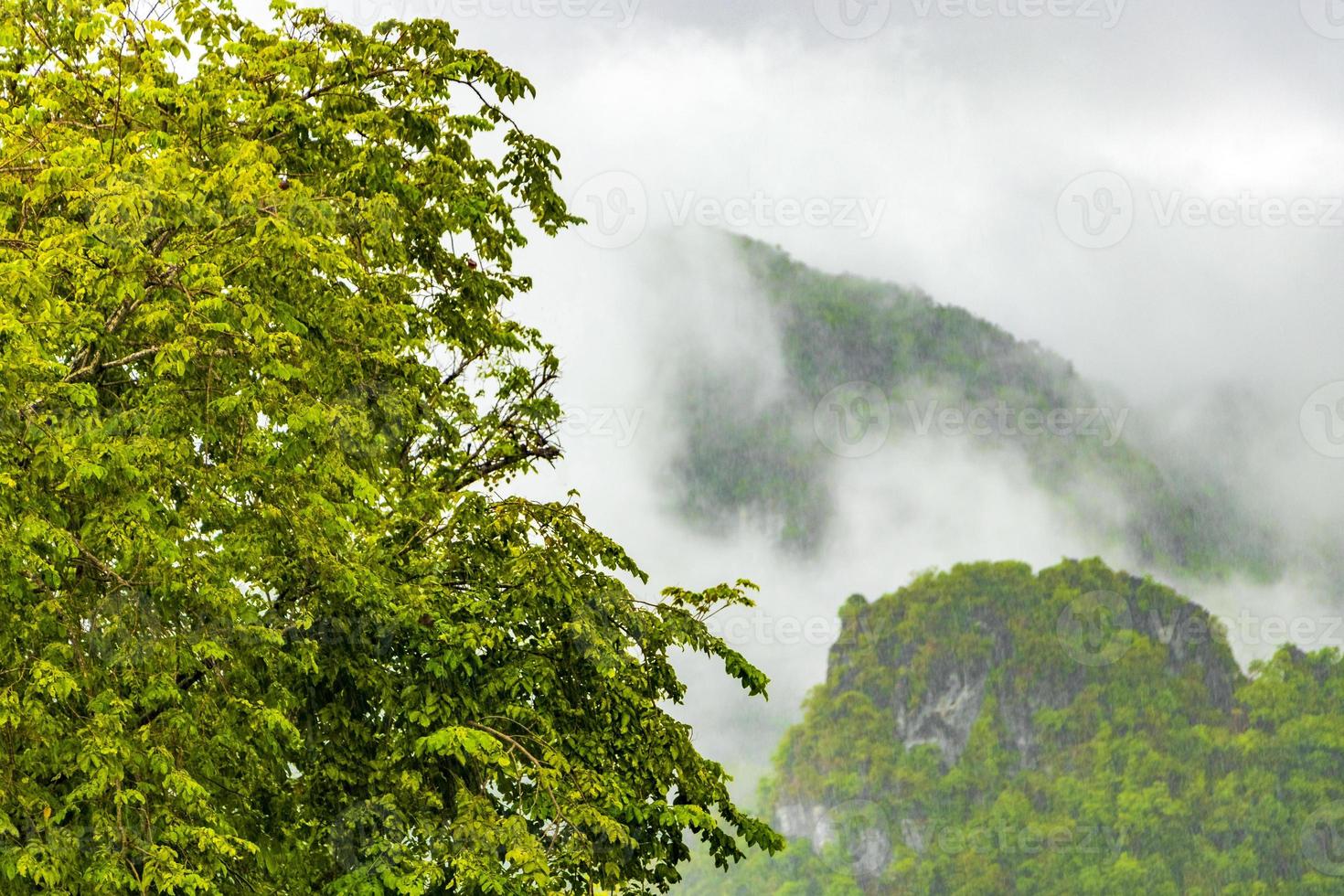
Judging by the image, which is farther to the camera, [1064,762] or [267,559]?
[1064,762]

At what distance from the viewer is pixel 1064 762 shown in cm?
17325

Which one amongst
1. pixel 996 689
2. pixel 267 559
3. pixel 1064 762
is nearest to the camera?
pixel 267 559

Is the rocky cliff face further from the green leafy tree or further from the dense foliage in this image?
the green leafy tree

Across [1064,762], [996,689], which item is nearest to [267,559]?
[1064,762]

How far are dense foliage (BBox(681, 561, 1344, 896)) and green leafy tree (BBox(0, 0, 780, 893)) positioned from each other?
139347mm

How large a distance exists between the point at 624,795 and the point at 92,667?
4606mm

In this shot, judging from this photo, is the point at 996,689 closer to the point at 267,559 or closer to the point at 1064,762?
the point at 1064,762

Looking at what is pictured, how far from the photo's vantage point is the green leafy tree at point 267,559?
383 inches

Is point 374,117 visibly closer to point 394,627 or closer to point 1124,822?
point 394,627

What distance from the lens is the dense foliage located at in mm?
151125

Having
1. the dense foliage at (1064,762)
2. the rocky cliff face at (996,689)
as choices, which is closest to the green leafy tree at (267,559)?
the dense foliage at (1064,762)

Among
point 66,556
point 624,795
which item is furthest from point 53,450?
point 624,795

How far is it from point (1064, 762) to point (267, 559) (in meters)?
169

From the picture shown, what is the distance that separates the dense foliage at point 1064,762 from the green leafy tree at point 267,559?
5486 inches
